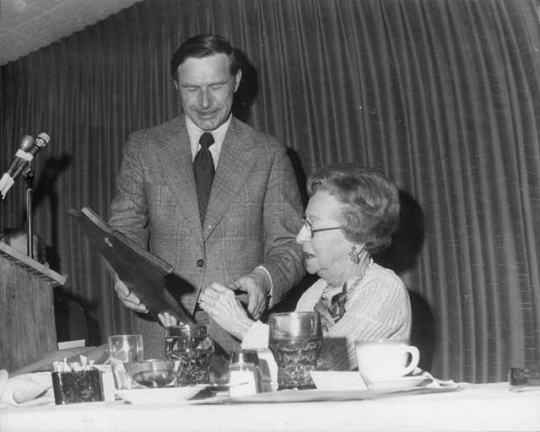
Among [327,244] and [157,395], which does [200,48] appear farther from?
[157,395]

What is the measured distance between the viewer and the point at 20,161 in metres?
2.64

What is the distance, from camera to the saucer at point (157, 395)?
0.96m

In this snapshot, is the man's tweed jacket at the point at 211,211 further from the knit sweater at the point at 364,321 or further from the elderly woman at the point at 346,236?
the knit sweater at the point at 364,321

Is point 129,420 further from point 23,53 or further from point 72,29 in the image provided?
point 23,53

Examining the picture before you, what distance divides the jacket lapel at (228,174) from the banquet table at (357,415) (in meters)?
1.43

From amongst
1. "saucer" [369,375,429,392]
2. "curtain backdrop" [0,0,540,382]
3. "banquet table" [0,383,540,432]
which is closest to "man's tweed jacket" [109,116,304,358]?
"curtain backdrop" [0,0,540,382]

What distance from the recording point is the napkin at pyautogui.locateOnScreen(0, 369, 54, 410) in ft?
3.75

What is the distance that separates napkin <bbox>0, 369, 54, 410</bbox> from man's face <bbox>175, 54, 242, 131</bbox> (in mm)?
1304

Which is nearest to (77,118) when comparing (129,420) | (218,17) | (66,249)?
(66,249)

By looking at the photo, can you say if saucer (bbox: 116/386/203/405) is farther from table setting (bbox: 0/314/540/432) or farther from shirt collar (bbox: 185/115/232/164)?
shirt collar (bbox: 185/115/232/164)

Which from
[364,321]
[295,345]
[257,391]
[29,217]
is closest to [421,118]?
[364,321]

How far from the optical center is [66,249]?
14.1ft

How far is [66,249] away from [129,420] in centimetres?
362

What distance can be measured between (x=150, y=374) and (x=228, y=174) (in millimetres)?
1318
